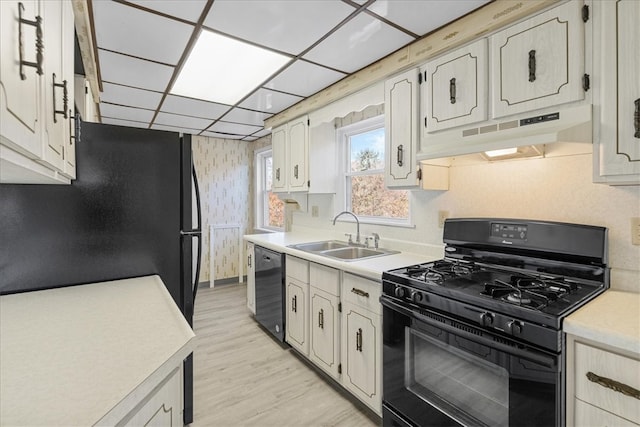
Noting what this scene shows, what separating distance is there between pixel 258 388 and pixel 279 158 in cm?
230

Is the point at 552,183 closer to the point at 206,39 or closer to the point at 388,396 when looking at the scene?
the point at 388,396

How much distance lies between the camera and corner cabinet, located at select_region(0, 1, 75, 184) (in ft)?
1.91

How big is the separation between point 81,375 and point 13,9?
2.58ft

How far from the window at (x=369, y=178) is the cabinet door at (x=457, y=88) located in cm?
78

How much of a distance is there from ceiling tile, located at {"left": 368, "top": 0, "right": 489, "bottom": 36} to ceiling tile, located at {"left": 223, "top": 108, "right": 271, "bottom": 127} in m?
2.03

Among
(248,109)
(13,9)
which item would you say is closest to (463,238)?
(13,9)

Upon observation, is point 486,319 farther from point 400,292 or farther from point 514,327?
point 400,292

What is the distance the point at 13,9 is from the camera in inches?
23.6

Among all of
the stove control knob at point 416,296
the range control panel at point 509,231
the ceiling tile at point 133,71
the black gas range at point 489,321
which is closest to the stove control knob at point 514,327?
the black gas range at point 489,321

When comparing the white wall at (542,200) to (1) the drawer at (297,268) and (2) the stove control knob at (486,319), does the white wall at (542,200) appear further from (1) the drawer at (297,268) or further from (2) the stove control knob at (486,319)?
(1) the drawer at (297,268)

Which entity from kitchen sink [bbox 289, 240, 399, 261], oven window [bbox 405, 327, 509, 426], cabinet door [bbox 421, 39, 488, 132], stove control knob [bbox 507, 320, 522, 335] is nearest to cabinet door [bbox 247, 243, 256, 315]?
kitchen sink [bbox 289, 240, 399, 261]

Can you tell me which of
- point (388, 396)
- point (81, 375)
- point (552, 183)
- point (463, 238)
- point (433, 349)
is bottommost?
point (388, 396)

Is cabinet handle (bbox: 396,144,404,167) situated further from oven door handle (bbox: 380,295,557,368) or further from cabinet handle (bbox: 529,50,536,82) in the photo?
oven door handle (bbox: 380,295,557,368)

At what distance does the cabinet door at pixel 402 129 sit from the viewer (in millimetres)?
1996
